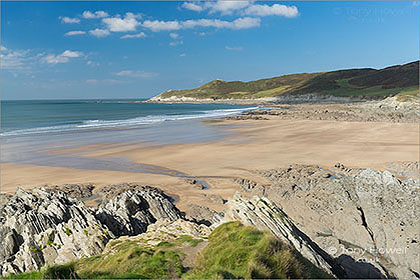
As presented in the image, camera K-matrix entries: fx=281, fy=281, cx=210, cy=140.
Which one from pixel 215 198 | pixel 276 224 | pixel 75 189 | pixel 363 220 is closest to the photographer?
pixel 276 224

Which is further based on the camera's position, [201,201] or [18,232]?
[201,201]

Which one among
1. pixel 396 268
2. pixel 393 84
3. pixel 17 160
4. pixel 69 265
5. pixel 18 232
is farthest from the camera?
pixel 393 84

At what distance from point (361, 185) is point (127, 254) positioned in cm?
1244

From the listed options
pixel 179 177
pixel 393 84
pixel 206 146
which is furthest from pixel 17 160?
pixel 393 84

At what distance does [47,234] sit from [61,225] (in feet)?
1.98

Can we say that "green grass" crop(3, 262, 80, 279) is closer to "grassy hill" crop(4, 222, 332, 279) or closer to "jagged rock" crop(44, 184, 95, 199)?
"grassy hill" crop(4, 222, 332, 279)

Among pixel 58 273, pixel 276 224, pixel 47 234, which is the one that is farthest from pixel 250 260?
pixel 47 234

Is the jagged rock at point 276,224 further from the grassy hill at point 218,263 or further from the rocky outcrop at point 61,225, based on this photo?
the rocky outcrop at point 61,225

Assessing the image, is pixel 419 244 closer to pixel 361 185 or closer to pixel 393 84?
pixel 361 185

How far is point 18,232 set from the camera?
12555 mm

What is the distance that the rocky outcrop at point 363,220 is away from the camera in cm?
1088

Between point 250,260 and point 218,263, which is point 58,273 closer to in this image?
point 218,263

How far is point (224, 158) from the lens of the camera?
27922 mm

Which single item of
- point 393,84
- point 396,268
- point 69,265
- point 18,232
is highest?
point 393,84
